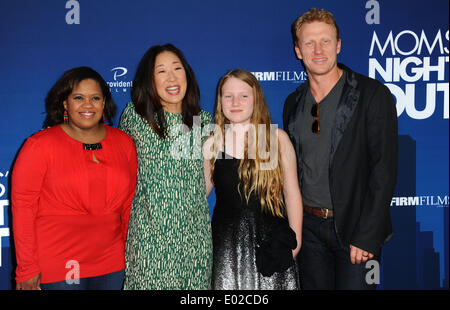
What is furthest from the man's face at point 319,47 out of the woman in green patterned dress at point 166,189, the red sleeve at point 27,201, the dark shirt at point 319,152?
the red sleeve at point 27,201

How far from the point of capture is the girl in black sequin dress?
2057mm

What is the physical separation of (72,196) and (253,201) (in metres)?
0.95

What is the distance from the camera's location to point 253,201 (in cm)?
208

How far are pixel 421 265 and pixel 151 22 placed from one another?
278cm

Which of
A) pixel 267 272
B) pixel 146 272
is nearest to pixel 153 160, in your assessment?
pixel 146 272

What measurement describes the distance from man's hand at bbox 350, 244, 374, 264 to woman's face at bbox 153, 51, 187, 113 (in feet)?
4.19

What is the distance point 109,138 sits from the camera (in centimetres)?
206

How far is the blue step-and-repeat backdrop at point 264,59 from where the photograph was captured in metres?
2.68

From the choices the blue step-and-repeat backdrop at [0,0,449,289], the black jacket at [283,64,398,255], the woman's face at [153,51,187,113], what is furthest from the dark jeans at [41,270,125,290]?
the black jacket at [283,64,398,255]

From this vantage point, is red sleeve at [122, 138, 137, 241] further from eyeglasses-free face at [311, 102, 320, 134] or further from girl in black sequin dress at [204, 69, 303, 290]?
eyeglasses-free face at [311, 102, 320, 134]

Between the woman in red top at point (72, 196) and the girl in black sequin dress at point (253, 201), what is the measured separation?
54 centimetres

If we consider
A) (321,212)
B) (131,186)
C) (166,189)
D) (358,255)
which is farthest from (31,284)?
(358,255)
